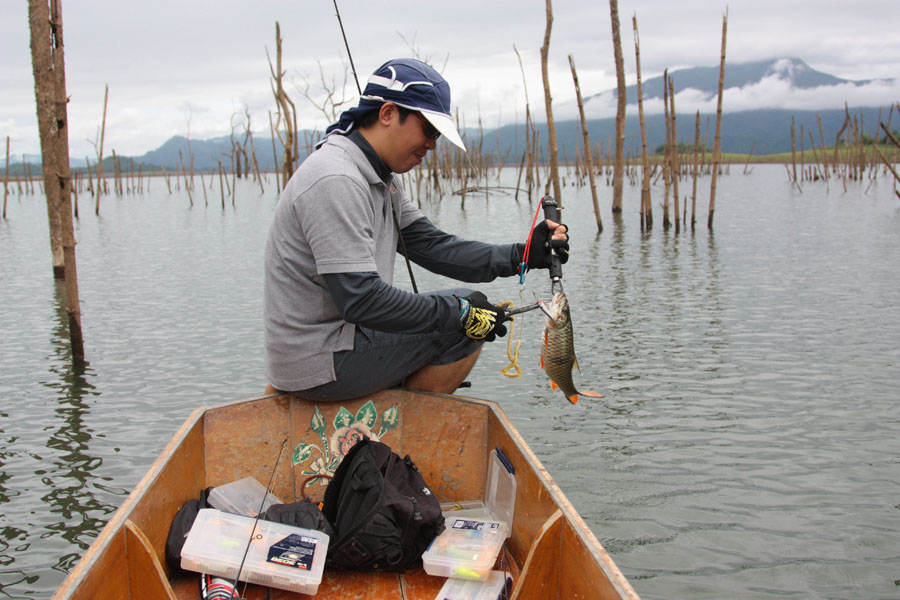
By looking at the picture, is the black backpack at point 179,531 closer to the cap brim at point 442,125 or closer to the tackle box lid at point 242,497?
the tackle box lid at point 242,497

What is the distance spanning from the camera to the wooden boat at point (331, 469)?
2.20 meters

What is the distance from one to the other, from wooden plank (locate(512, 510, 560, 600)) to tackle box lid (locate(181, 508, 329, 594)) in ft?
2.38

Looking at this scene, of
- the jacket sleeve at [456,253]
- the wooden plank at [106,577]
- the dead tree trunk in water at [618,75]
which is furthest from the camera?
the dead tree trunk in water at [618,75]

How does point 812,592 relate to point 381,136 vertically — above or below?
below

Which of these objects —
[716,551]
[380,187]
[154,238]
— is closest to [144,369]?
[380,187]

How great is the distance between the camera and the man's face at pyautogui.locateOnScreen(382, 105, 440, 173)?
9.96ft

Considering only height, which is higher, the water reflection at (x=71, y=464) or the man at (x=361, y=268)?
the man at (x=361, y=268)

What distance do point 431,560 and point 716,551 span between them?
1.73 m

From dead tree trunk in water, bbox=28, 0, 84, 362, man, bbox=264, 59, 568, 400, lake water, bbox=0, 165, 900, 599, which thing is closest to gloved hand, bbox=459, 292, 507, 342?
man, bbox=264, 59, 568, 400

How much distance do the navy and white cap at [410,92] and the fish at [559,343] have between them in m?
0.74

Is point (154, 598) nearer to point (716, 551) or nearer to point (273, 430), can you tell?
point (273, 430)

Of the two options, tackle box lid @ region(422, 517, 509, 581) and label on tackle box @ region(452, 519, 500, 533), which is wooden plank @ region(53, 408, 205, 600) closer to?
tackle box lid @ region(422, 517, 509, 581)

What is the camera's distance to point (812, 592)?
337 centimetres

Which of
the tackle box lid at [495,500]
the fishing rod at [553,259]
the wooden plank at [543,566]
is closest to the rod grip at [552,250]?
the fishing rod at [553,259]
